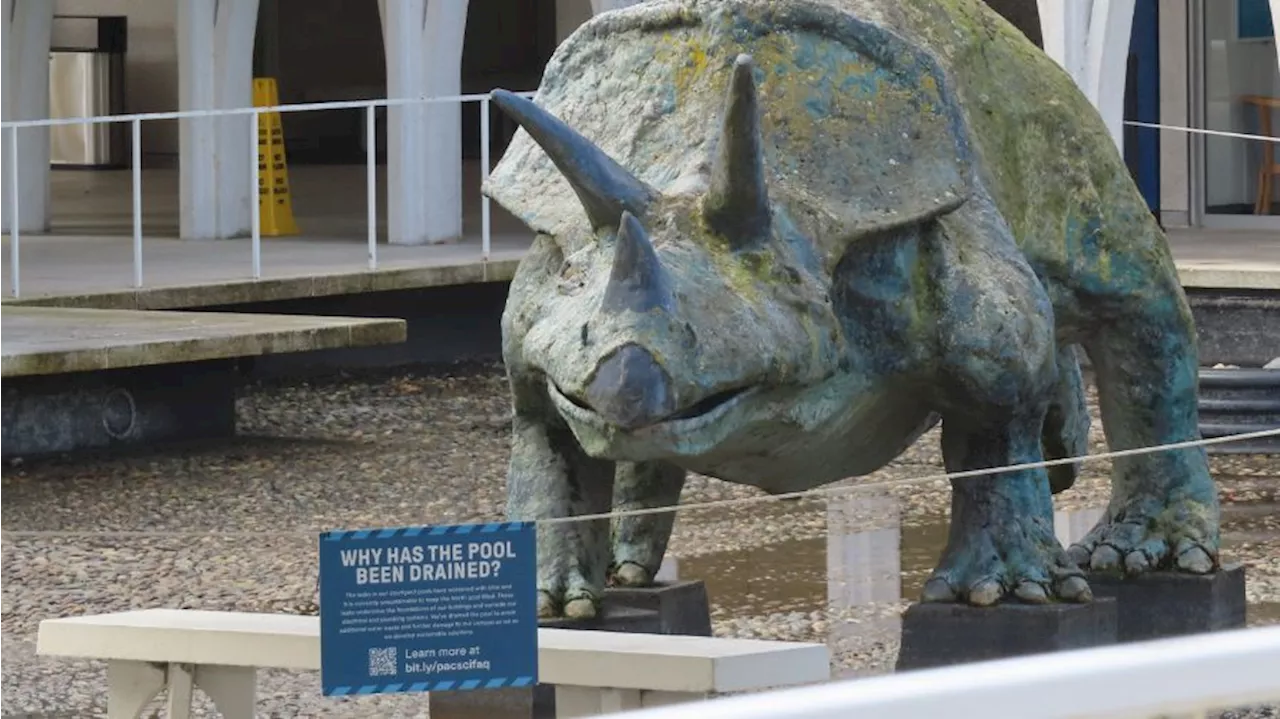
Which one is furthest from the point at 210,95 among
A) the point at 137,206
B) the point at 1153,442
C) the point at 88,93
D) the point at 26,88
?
the point at 1153,442

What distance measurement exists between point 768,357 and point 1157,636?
289 centimetres

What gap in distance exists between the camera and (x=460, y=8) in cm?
1834

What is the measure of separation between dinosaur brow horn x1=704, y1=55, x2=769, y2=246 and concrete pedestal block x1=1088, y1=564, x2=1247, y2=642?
2.47 meters

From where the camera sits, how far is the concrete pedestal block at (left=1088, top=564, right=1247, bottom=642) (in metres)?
Answer: 7.82

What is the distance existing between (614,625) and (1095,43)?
11.4 m

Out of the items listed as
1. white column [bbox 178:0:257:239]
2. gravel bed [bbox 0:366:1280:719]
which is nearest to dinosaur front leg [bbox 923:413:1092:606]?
gravel bed [bbox 0:366:1280:719]

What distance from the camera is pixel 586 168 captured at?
5.69 m

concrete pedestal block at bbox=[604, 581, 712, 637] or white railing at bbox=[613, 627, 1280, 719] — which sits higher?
white railing at bbox=[613, 627, 1280, 719]

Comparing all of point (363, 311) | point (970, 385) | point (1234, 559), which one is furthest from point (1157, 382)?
point (363, 311)

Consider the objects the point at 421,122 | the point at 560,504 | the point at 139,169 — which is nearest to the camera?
the point at 560,504

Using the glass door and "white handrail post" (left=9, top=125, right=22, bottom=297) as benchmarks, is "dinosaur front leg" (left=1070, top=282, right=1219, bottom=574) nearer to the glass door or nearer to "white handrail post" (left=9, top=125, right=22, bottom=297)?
"white handrail post" (left=9, top=125, right=22, bottom=297)

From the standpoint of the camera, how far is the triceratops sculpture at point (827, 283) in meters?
5.48

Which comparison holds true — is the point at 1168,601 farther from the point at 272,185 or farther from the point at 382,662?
the point at 272,185

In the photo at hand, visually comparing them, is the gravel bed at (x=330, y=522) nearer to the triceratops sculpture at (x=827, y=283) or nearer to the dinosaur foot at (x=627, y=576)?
the triceratops sculpture at (x=827, y=283)
